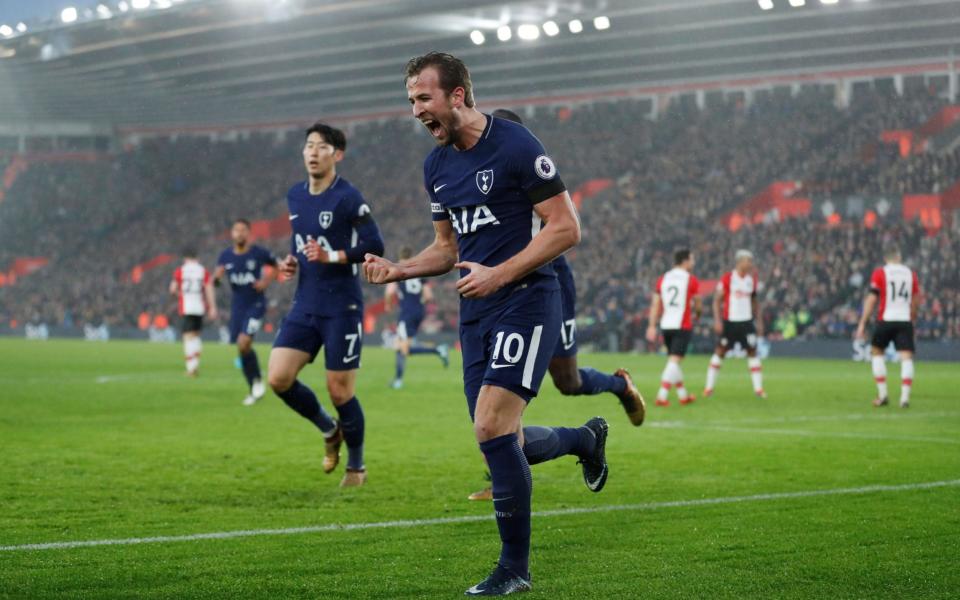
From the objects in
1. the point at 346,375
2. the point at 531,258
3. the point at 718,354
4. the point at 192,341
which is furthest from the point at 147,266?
the point at 531,258

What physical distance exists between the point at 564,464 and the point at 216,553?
165 inches

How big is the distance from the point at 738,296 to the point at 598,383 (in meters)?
9.12

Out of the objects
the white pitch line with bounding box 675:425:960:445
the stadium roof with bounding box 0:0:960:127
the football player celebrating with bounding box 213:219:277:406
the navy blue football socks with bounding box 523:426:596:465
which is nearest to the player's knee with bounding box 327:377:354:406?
the navy blue football socks with bounding box 523:426:596:465

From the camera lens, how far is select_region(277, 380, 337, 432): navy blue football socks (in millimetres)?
8766

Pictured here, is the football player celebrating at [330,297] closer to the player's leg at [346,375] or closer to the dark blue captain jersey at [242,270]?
the player's leg at [346,375]

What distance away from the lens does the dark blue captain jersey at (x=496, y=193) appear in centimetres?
532

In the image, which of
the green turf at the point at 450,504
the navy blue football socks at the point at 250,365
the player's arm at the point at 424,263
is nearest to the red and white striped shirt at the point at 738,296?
the green turf at the point at 450,504

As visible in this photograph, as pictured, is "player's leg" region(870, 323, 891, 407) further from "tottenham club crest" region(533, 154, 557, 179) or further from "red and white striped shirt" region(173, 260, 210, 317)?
"tottenham club crest" region(533, 154, 557, 179)

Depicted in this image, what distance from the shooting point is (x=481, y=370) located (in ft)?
18.0

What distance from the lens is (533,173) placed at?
209 inches

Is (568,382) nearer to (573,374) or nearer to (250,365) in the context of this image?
(573,374)

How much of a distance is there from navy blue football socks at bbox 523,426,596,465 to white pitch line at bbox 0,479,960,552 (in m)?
0.84

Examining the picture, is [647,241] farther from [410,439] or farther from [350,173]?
[410,439]

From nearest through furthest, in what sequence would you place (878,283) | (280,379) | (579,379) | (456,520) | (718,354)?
(456,520)
(280,379)
(579,379)
(878,283)
(718,354)
